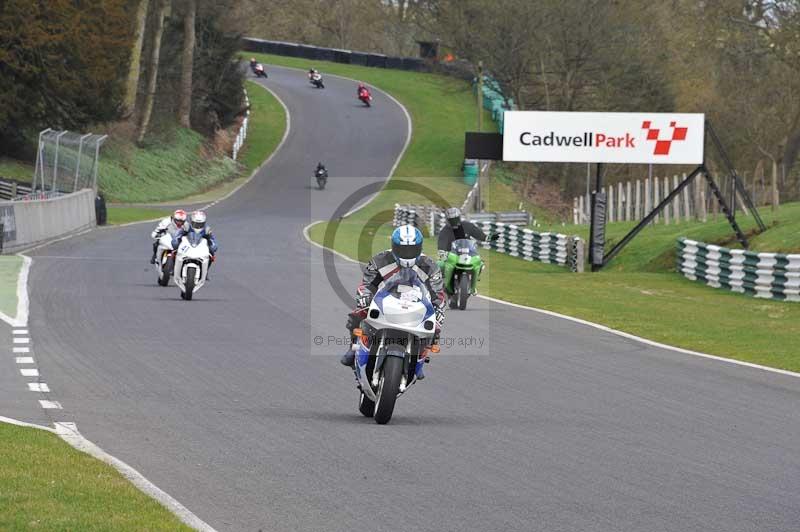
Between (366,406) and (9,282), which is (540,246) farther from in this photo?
(366,406)

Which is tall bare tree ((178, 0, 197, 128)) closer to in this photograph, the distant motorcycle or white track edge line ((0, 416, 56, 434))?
the distant motorcycle

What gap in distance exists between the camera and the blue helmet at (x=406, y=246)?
1027cm

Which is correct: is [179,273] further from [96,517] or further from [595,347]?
[96,517]

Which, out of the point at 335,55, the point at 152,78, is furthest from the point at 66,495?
the point at 335,55

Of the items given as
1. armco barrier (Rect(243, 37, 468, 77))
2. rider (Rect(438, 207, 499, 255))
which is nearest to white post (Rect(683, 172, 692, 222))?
rider (Rect(438, 207, 499, 255))

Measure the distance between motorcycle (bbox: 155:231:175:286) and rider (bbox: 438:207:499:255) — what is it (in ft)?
15.4

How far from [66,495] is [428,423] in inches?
159

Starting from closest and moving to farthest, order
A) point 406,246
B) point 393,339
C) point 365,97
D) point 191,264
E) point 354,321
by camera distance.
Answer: point 406,246
point 393,339
point 354,321
point 191,264
point 365,97

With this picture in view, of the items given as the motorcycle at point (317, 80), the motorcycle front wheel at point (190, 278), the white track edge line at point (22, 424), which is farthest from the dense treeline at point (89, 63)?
the white track edge line at point (22, 424)

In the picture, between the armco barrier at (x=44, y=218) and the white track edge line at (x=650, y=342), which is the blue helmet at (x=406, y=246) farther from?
the armco barrier at (x=44, y=218)

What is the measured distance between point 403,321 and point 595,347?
7020mm

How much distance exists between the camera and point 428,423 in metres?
10.8

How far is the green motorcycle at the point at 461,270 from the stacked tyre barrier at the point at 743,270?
7142 mm

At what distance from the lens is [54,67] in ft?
167
